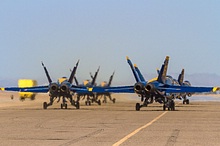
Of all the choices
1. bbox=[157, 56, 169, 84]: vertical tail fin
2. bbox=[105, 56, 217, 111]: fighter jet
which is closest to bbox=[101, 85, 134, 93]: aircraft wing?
bbox=[105, 56, 217, 111]: fighter jet

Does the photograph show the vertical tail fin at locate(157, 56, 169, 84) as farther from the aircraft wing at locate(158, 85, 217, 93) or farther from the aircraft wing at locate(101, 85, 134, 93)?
the aircraft wing at locate(101, 85, 134, 93)

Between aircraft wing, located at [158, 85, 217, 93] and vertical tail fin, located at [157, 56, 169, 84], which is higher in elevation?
vertical tail fin, located at [157, 56, 169, 84]

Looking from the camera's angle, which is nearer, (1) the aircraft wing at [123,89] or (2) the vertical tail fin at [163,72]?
(2) the vertical tail fin at [163,72]

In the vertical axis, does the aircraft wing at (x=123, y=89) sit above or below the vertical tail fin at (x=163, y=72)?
below

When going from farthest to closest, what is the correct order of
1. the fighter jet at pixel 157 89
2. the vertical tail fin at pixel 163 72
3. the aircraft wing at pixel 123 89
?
the aircraft wing at pixel 123 89 → the vertical tail fin at pixel 163 72 → the fighter jet at pixel 157 89

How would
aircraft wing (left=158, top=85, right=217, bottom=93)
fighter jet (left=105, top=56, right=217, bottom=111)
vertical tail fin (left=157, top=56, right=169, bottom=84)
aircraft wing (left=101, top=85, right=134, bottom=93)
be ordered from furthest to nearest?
aircraft wing (left=101, top=85, right=134, bottom=93), vertical tail fin (left=157, top=56, right=169, bottom=84), aircraft wing (left=158, top=85, right=217, bottom=93), fighter jet (left=105, top=56, right=217, bottom=111)

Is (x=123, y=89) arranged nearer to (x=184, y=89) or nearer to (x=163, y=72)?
(x=163, y=72)

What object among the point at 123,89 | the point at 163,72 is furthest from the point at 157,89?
the point at 123,89

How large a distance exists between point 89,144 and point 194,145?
2782 millimetres

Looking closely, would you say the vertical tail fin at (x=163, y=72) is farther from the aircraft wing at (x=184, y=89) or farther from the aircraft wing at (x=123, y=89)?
the aircraft wing at (x=123, y=89)

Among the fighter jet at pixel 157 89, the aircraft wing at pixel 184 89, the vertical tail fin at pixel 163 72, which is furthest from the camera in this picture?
the vertical tail fin at pixel 163 72

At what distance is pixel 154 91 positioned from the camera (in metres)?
48.4

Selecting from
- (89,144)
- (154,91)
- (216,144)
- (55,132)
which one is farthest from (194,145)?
(154,91)

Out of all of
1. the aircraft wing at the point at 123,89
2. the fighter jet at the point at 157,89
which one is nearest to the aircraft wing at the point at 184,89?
the fighter jet at the point at 157,89
